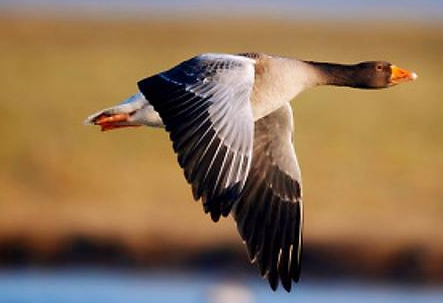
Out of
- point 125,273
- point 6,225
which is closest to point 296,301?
point 125,273

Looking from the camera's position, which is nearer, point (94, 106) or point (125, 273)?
point (125, 273)

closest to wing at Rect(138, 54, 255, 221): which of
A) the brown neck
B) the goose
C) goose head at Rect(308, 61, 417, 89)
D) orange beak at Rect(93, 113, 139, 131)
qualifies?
the goose

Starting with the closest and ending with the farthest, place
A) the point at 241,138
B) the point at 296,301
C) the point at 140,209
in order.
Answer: the point at 241,138, the point at 296,301, the point at 140,209

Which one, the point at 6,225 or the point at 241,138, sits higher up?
the point at 241,138

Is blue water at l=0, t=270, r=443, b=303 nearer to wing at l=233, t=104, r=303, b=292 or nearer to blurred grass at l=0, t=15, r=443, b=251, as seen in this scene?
blurred grass at l=0, t=15, r=443, b=251

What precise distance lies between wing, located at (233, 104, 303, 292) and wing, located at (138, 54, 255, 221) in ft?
4.41

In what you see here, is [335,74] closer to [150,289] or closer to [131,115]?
[131,115]

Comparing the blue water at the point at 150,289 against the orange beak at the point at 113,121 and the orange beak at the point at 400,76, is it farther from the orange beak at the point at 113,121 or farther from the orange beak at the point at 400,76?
the orange beak at the point at 113,121

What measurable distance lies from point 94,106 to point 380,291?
9.16 m

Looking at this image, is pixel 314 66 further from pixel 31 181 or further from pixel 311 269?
pixel 31 181

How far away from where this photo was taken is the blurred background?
1521 cm

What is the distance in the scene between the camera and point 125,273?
15242 mm

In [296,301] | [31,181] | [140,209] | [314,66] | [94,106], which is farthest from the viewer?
[94,106]

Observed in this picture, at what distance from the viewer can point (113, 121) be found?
10.9 metres
